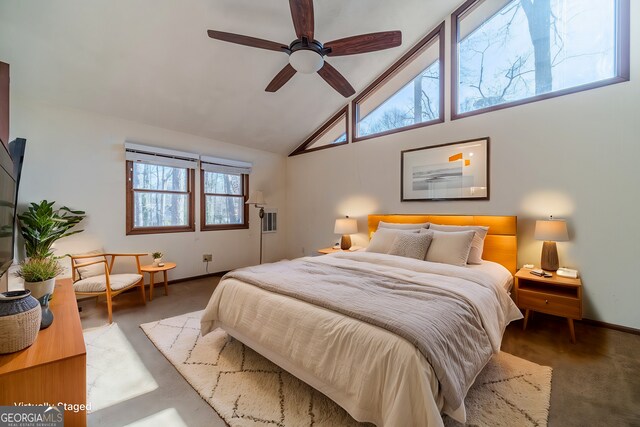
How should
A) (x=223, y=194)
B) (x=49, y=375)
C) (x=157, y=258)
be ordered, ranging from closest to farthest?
(x=49, y=375)
(x=157, y=258)
(x=223, y=194)

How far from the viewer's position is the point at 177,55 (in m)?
3.04

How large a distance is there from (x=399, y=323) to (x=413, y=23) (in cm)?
382

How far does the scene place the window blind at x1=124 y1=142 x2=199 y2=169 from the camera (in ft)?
12.4

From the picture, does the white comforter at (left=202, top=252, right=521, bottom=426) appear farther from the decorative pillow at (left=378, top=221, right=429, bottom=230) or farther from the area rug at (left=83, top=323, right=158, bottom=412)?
the decorative pillow at (left=378, top=221, right=429, bottom=230)

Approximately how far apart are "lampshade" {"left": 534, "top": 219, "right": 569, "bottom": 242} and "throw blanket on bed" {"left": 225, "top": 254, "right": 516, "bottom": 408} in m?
0.94

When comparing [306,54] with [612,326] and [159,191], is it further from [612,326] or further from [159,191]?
[612,326]

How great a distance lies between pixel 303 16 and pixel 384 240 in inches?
93.3

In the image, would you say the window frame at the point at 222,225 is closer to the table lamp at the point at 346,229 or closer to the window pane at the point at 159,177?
the window pane at the point at 159,177

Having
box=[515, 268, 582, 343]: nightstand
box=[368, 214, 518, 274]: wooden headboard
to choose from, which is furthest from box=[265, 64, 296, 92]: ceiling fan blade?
box=[515, 268, 582, 343]: nightstand

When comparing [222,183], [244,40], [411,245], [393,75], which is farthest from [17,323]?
[393,75]

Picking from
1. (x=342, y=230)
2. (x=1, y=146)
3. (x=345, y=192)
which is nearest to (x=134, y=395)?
(x=1, y=146)

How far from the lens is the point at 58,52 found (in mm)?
2746

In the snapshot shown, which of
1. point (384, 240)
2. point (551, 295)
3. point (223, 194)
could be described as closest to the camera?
point (551, 295)

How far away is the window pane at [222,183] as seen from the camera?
467 cm
